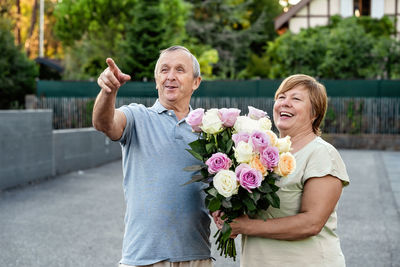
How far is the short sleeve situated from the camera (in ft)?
8.22

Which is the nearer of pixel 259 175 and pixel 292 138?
pixel 259 175

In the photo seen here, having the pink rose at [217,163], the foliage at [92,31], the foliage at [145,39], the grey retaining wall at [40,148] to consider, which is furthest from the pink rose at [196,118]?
the foliage at [92,31]

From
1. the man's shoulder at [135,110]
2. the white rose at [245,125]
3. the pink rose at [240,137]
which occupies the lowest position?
the pink rose at [240,137]

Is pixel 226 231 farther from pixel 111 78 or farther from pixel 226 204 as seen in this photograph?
pixel 111 78

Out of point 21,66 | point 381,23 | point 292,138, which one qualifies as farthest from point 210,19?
point 292,138

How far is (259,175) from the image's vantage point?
2.40m

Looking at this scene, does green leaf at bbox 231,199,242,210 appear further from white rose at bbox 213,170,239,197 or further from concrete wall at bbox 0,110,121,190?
concrete wall at bbox 0,110,121,190

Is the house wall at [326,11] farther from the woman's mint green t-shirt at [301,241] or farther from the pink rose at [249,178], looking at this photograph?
the pink rose at [249,178]

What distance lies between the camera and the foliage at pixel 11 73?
2508 centimetres

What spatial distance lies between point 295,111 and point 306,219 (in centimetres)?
55

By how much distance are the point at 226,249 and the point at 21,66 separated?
25.2 meters

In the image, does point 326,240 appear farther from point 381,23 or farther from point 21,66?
point 381,23

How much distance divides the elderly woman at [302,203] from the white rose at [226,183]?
20cm

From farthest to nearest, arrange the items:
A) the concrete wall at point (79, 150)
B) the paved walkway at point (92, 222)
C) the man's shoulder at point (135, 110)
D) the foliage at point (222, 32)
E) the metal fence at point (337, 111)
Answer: the foliage at point (222, 32), the metal fence at point (337, 111), the concrete wall at point (79, 150), the paved walkway at point (92, 222), the man's shoulder at point (135, 110)
